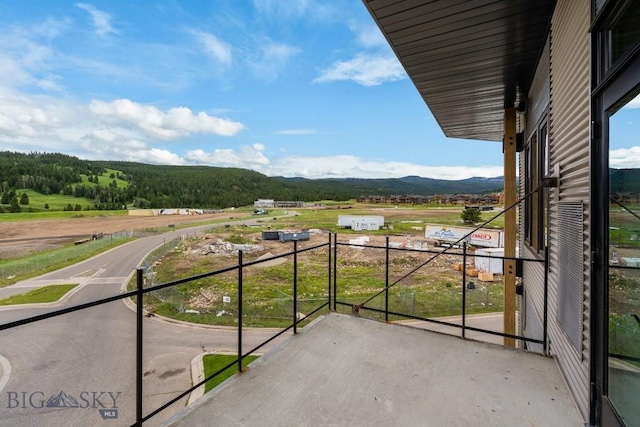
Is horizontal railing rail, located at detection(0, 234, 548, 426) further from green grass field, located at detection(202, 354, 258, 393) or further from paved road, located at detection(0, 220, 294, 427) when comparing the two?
paved road, located at detection(0, 220, 294, 427)

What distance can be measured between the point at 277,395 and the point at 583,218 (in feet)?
8.05

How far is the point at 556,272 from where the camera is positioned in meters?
2.90

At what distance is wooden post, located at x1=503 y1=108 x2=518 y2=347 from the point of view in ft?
17.2

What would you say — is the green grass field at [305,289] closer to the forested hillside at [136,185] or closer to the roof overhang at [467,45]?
the roof overhang at [467,45]

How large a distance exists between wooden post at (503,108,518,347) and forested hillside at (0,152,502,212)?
327 feet

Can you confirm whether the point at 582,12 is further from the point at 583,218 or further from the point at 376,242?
the point at 376,242

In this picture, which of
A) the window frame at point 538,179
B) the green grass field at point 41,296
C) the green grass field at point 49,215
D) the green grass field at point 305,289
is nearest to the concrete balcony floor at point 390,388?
the window frame at point 538,179

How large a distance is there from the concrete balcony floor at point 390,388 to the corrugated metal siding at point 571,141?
10.8 inches

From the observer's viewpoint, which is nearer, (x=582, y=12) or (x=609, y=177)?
(x=609, y=177)

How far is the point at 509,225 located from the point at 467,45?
325 cm

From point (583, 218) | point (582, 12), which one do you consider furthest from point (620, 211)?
point (582, 12)

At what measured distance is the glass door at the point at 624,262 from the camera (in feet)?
4.89

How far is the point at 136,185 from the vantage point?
103 m
